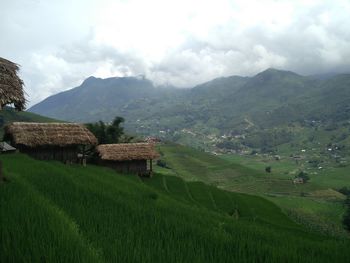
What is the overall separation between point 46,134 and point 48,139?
22.4 inches

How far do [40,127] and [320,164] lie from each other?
568 ft

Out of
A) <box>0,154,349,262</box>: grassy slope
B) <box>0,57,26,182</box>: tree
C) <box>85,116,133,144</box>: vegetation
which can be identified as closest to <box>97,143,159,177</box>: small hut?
<box>85,116,133,144</box>: vegetation

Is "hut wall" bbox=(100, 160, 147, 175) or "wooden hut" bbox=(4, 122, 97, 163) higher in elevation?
"wooden hut" bbox=(4, 122, 97, 163)

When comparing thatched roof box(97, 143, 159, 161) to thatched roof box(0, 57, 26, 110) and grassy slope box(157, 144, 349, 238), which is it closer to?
grassy slope box(157, 144, 349, 238)

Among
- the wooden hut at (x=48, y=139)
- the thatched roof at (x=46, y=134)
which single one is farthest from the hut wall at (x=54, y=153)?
the thatched roof at (x=46, y=134)

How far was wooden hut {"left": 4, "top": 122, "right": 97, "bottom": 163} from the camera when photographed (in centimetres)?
3494

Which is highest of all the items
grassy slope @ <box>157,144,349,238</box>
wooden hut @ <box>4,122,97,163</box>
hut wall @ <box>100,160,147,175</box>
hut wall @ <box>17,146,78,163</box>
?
wooden hut @ <box>4,122,97,163</box>

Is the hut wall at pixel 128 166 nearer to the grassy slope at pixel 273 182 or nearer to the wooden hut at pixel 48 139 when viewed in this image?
the wooden hut at pixel 48 139

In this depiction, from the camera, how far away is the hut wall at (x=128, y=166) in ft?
142

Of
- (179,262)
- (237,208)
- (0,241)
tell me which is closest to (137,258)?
(179,262)

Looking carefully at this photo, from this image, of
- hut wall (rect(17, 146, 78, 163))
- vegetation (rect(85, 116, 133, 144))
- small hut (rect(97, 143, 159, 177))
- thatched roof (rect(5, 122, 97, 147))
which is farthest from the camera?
vegetation (rect(85, 116, 133, 144))

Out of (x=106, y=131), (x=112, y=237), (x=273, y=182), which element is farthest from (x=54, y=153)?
(x=273, y=182)

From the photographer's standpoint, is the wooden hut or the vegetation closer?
the wooden hut

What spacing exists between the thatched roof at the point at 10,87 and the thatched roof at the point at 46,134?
65.0 feet
